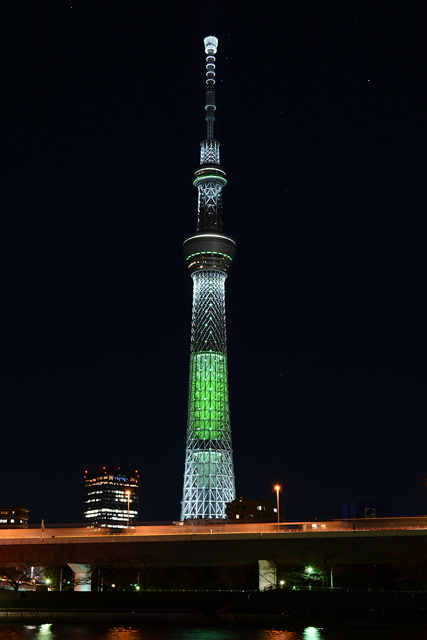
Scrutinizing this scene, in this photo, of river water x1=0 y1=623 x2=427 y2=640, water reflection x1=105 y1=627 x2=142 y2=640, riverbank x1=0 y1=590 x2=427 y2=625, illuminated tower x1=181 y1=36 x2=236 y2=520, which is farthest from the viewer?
illuminated tower x1=181 y1=36 x2=236 y2=520

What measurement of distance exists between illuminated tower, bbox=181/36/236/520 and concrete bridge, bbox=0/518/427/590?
63.1 m

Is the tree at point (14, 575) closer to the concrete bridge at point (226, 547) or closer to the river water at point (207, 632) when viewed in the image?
the concrete bridge at point (226, 547)

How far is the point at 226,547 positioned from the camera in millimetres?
75625

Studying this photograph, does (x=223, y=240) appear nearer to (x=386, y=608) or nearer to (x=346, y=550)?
(x=346, y=550)

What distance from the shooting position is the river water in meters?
53.0

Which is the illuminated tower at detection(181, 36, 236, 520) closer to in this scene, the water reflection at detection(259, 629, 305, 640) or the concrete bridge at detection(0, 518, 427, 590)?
the concrete bridge at detection(0, 518, 427, 590)

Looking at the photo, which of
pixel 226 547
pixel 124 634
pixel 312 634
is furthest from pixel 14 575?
pixel 312 634

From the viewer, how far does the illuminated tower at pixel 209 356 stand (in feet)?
479

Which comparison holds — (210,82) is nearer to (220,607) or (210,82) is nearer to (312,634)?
(220,607)

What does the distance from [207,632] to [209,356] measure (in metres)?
99.5

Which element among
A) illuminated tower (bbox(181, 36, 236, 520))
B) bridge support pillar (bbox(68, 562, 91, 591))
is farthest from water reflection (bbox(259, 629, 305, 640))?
illuminated tower (bbox(181, 36, 236, 520))

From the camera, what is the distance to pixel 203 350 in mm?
155500

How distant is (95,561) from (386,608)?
3226cm

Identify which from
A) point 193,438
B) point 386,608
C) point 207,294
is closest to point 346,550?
point 386,608
